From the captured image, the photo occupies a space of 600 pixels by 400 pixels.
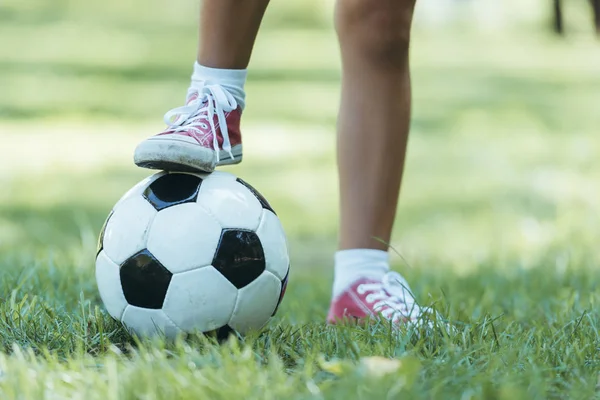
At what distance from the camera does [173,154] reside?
2.43 metres

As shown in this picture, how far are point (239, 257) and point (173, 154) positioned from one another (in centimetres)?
32

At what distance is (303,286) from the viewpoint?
4.14m

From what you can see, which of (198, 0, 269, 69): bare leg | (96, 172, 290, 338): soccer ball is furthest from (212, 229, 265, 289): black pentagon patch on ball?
(198, 0, 269, 69): bare leg

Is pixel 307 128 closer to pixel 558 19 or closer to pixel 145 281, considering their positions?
pixel 145 281

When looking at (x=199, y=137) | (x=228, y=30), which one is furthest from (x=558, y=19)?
(x=199, y=137)

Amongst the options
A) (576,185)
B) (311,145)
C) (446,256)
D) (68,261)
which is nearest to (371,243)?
(68,261)

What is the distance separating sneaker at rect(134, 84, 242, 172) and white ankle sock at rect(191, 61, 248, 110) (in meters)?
0.03

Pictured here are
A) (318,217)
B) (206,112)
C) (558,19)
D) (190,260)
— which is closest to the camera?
(190,260)

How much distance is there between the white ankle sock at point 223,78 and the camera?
9.22 ft

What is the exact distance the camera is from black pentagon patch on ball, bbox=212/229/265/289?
2410 mm

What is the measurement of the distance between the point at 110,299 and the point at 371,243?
0.94 meters

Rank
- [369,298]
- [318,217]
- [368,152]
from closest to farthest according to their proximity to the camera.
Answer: [369,298] < [368,152] < [318,217]

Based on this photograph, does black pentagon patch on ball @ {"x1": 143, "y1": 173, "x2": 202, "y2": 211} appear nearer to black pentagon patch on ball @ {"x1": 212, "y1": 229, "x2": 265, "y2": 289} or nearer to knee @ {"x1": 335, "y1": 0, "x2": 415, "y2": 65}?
black pentagon patch on ball @ {"x1": 212, "y1": 229, "x2": 265, "y2": 289}

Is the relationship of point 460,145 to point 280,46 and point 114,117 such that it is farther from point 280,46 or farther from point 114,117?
point 280,46
